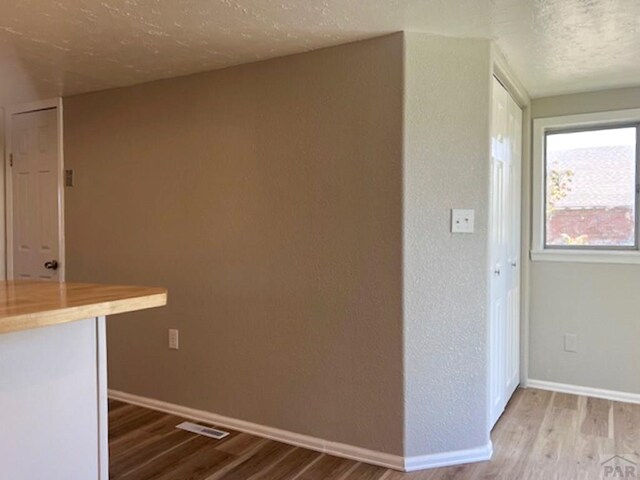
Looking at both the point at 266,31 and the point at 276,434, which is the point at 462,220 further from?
the point at 276,434

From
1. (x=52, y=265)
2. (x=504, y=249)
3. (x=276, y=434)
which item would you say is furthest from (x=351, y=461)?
(x=52, y=265)

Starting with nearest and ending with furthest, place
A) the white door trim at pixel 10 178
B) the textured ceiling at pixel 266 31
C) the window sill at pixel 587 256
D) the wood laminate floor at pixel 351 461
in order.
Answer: the textured ceiling at pixel 266 31
the wood laminate floor at pixel 351 461
the window sill at pixel 587 256
the white door trim at pixel 10 178

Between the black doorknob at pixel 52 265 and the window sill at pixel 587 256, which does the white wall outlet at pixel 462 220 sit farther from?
the black doorknob at pixel 52 265

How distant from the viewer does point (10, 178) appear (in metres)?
3.76

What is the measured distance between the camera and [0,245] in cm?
376

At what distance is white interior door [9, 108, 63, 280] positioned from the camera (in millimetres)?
3500

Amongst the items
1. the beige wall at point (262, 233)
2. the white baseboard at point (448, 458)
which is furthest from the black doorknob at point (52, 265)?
the white baseboard at point (448, 458)

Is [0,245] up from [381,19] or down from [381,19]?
down

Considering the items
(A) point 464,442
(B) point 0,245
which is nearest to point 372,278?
(A) point 464,442

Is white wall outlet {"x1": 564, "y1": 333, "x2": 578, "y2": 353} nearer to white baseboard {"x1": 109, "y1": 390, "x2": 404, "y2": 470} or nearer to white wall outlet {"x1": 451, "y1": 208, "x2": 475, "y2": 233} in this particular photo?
white wall outlet {"x1": 451, "y1": 208, "x2": 475, "y2": 233}

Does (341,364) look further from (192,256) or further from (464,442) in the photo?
(192,256)

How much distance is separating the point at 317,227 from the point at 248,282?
1.75 feet

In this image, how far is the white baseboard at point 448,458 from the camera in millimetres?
2344

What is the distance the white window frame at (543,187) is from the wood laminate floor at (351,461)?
0.96m
